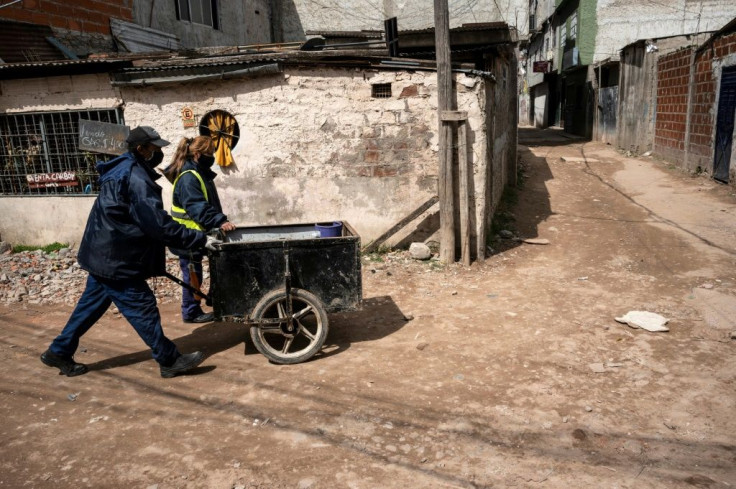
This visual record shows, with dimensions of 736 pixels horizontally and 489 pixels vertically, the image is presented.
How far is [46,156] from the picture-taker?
8602mm

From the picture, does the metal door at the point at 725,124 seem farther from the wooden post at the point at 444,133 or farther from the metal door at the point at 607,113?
the metal door at the point at 607,113

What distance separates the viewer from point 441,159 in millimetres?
6930

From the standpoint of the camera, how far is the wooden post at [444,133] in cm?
661

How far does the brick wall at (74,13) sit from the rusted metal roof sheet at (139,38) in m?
0.17

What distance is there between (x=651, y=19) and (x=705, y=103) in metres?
9.17

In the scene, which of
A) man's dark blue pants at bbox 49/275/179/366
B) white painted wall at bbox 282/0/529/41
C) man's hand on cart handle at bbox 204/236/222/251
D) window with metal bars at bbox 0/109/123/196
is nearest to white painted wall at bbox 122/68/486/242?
window with metal bars at bbox 0/109/123/196

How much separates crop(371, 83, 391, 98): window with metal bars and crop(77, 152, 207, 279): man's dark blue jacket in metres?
3.90

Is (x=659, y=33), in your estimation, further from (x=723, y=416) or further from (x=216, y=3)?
(x=723, y=416)

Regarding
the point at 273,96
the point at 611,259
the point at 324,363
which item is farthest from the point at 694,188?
the point at 324,363

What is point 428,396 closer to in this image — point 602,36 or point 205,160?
point 205,160

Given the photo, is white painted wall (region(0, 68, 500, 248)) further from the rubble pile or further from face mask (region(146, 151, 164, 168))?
face mask (region(146, 151, 164, 168))

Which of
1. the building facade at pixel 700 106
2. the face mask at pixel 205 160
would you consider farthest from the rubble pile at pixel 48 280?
the building facade at pixel 700 106

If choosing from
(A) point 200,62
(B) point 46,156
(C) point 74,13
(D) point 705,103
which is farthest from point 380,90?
(D) point 705,103

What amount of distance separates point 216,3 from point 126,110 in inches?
326
